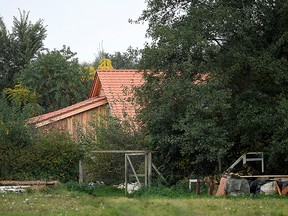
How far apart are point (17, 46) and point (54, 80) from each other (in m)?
6.07

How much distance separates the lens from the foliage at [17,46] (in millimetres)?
49781

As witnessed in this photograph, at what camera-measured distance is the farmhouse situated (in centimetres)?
3566

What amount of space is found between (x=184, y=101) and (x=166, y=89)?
85 centimetres

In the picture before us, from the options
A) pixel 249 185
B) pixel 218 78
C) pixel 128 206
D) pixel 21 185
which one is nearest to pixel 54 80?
pixel 21 185

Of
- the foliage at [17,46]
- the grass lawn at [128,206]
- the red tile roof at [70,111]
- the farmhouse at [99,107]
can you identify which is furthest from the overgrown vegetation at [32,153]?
the foliage at [17,46]

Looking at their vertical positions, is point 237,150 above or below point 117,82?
below

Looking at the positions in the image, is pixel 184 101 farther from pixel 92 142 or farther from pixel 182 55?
pixel 92 142

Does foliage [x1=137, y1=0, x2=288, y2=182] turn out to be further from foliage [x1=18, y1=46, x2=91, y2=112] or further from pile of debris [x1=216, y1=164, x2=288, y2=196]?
foliage [x1=18, y1=46, x2=91, y2=112]

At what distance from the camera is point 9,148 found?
28391mm

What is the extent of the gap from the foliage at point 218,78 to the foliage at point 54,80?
18322mm

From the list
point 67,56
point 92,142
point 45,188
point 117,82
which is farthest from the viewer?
point 67,56

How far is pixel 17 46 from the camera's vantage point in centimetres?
5025

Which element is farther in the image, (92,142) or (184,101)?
(92,142)

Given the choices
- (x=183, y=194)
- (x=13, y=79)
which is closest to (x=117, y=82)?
(x=13, y=79)
